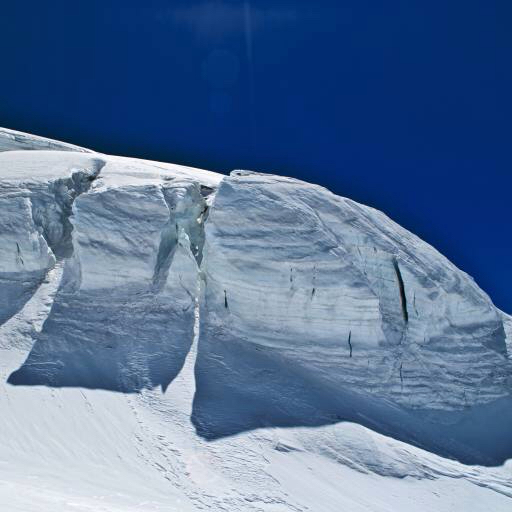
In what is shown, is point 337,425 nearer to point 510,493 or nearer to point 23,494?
point 510,493

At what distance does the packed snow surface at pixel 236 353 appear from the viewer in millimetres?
9711

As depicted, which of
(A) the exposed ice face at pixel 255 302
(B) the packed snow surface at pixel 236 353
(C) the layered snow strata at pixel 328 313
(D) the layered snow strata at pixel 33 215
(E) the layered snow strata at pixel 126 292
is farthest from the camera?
(D) the layered snow strata at pixel 33 215

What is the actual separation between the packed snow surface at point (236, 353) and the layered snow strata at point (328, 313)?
0.19 feet

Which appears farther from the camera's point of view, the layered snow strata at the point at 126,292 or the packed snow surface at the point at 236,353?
the layered snow strata at the point at 126,292

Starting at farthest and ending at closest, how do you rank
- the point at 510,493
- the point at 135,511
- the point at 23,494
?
1. the point at 510,493
2. the point at 135,511
3. the point at 23,494

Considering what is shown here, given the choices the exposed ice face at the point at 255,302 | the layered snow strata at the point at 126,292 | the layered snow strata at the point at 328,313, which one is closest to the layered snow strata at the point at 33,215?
the exposed ice face at the point at 255,302

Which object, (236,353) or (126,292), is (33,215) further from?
(236,353)

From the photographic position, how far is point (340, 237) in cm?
1561

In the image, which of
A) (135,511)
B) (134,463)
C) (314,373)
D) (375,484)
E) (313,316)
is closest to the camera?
(135,511)

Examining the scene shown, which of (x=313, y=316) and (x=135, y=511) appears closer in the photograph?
(x=135, y=511)

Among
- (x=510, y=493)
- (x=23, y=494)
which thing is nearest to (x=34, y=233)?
(x=23, y=494)

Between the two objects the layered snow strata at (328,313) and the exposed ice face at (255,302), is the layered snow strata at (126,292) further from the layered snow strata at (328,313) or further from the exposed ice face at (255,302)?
the layered snow strata at (328,313)

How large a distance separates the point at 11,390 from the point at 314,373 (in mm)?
7292

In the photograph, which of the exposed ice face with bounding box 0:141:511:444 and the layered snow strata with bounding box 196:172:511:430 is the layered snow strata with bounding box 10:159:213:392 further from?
the layered snow strata with bounding box 196:172:511:430
